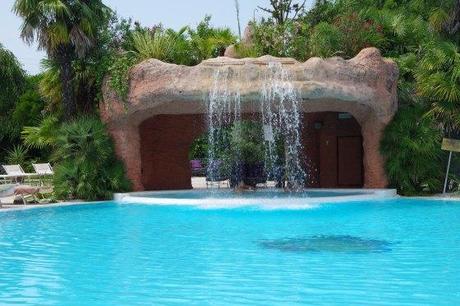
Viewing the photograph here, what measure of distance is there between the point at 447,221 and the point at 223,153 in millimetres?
15943

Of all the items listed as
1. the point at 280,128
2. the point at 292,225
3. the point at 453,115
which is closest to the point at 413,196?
the point at 453,115

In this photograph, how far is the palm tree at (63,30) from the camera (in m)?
17.4

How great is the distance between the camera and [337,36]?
18625 millimetres

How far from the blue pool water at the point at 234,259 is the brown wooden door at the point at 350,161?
29.4 feet

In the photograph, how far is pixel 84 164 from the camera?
17.1m

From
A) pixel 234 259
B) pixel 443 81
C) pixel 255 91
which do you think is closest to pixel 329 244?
pixel 234 259

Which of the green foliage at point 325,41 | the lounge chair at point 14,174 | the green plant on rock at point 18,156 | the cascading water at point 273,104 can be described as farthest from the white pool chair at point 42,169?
the green foliage at point 325,41

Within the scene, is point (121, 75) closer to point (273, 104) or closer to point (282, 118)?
point (273, 104)

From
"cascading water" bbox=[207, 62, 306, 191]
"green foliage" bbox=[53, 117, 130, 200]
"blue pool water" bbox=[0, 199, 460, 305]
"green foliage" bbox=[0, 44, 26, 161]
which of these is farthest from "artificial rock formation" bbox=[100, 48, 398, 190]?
"green foliage" bbox=[0, 44, 26, 161]

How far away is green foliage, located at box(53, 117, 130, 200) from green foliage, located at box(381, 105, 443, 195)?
27.1ft

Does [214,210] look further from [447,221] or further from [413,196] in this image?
[413,196]

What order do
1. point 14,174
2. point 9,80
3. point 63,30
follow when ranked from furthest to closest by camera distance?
1. point 9,80
2. point 14,174
3. point 63,30

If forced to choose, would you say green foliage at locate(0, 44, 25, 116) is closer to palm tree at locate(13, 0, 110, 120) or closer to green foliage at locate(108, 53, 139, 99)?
palm tree at locate(13, 0, 110, 120)

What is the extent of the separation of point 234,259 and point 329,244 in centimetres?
174
